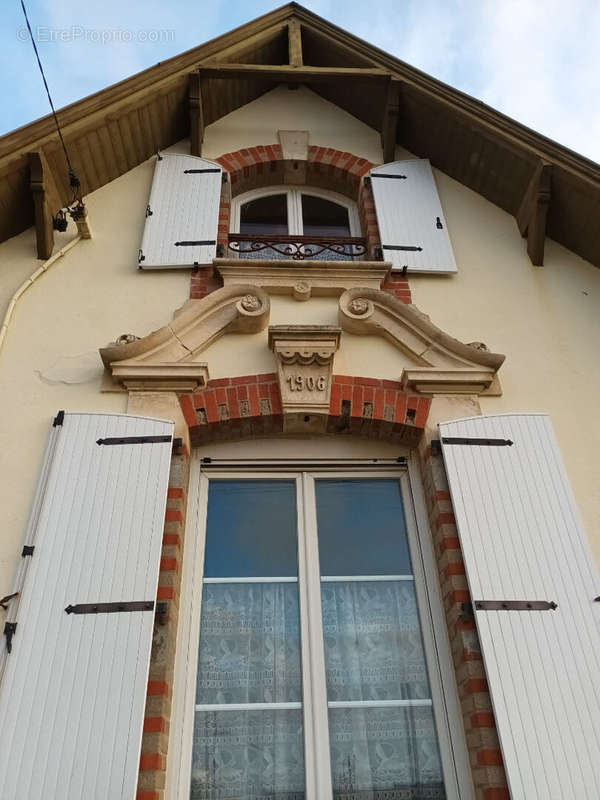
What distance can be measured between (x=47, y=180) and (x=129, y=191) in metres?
0.79

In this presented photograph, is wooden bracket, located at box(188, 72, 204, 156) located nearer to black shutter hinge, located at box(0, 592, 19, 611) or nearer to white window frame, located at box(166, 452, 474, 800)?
white window frame, located at box(166, 452, 474, 800)

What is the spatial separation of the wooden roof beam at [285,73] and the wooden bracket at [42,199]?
1635 millimetres

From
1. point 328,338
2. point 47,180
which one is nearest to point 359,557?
point 328,338

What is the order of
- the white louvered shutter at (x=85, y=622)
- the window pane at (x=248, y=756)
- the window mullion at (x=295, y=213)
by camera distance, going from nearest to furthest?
1. the white louvered shutter at (x=85, y=622)
2. the window pane at (x=248, y=756)
3. the window mullion at (x=295, y=213)

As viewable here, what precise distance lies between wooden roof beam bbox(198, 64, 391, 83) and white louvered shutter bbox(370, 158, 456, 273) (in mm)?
725

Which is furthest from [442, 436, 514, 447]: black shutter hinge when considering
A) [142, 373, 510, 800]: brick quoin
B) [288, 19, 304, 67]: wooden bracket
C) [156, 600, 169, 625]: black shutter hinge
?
[288, 19, 304, 67]: wooden bracket

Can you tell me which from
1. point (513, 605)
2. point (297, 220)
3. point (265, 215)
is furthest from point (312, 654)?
point (265, 215)

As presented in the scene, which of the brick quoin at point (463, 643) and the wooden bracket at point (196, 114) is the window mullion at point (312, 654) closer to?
the brick quoin at point (463, 643)

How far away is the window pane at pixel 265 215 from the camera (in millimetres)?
5375

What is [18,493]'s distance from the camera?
327cm

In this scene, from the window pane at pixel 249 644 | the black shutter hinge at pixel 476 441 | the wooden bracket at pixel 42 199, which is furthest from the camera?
the wooden bracket at pixel 42 199

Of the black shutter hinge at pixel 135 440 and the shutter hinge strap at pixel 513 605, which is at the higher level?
the black shutter hinge at pixel 135 440

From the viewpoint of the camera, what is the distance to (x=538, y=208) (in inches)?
179

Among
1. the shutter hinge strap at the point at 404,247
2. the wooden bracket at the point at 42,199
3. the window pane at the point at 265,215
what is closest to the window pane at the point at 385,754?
the shutter hinge strap at the point at 404,247
